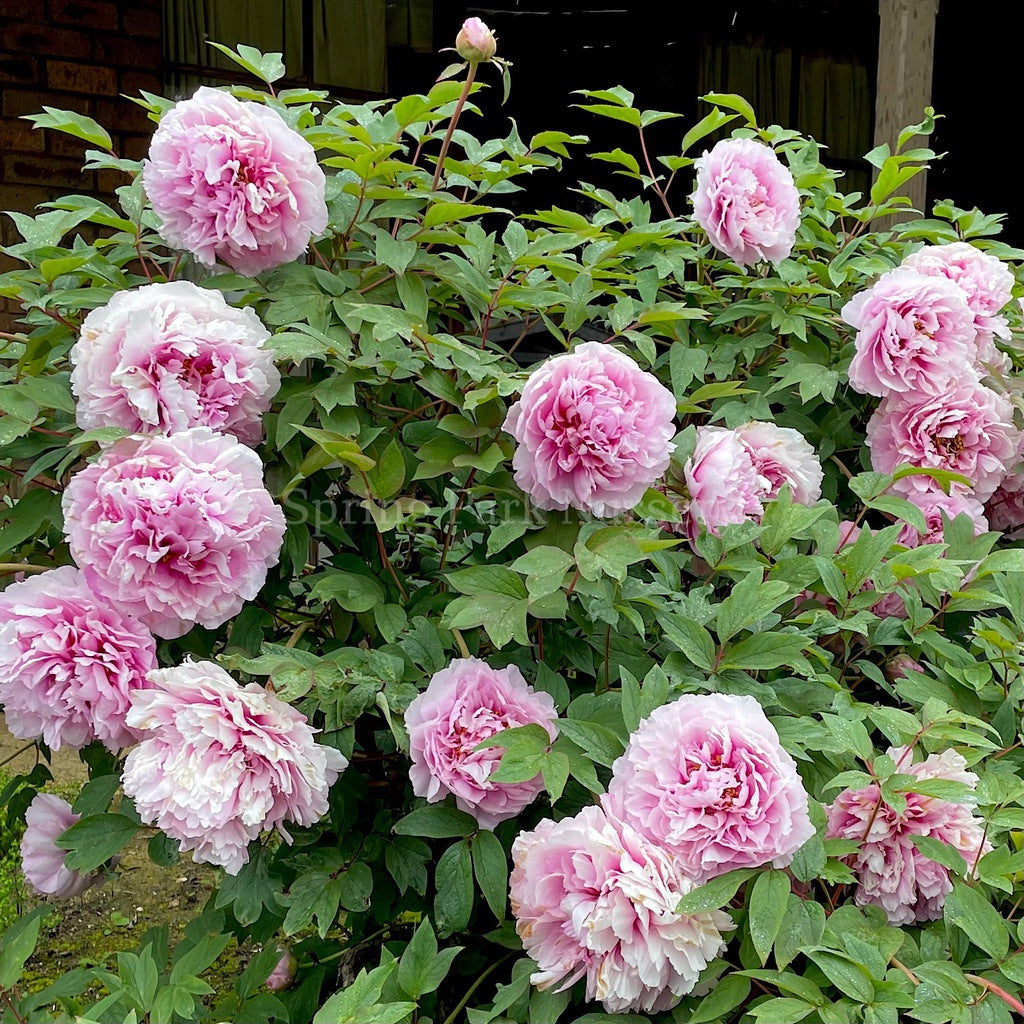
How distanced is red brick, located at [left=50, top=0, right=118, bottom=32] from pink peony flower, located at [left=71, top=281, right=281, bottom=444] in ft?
10.4

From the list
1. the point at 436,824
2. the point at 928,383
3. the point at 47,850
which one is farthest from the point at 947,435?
the point at 47,850

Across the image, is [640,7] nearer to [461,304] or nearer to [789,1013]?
[461,304]

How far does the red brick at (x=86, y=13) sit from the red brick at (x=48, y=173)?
46 cm

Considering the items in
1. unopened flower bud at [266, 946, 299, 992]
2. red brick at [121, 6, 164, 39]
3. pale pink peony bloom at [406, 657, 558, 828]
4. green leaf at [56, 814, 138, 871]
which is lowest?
unopened flower bud at [266, 946, 299, 992]

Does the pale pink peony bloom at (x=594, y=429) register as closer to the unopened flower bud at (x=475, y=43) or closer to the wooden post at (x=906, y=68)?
the unopened flower bud at (x=475, y=43)

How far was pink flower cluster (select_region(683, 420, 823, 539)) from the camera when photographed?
1280 mm

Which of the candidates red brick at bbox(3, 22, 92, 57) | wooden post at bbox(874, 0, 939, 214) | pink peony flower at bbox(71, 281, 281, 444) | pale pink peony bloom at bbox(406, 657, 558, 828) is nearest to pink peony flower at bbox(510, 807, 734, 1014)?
pale pink peony bloom at bbox(406, 657, 558, 828)

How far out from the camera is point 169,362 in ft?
3.75

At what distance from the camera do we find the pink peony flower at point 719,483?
128 centimetres

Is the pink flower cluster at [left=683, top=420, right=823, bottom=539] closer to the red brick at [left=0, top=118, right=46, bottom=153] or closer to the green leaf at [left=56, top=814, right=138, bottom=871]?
the green leaf at [left=56, top=814, right=138, bottom=871]

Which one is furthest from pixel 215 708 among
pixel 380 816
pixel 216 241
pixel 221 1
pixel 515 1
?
pixel 515 1

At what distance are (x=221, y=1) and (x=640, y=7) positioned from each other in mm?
2073

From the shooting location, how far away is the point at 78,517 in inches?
42.4

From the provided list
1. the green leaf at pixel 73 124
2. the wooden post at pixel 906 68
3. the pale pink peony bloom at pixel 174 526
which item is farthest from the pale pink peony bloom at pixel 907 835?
the wooden post at pixel 906 68
